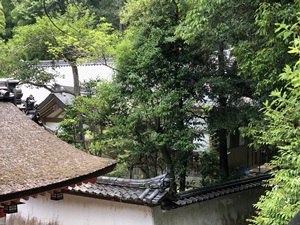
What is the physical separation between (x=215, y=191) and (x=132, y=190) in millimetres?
2558

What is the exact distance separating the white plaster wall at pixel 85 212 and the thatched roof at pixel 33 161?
2352 millimetres

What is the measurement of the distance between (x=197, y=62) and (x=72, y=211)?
458 centimetres

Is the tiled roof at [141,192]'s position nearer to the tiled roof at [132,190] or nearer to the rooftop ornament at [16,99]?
the tiled roof at [132,190]

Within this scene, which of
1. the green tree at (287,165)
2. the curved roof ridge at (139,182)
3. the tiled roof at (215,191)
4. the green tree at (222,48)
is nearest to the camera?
the green tree at (287,165)

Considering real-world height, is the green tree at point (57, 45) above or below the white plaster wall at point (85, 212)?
above

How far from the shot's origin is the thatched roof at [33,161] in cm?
335

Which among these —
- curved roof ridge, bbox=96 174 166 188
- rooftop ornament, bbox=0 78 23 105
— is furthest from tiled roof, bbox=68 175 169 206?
rooftop ornament, bbox=0 78 23 105

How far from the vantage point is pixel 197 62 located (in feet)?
28.0

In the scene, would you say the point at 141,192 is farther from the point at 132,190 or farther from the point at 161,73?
the point at 161,73

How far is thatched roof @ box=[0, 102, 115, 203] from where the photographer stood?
11.0 feet

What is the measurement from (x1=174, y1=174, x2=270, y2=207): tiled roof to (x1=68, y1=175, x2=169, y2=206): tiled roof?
74 cm

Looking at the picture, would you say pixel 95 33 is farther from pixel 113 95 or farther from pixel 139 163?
pixel 139 163

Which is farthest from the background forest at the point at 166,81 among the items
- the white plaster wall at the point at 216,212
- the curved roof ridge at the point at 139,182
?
the curved roof ridge at the point at 139,182

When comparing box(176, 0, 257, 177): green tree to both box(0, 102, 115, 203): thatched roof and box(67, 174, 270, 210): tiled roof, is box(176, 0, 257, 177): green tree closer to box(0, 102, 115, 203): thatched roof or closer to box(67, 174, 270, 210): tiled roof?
box(67, 174, 270, 210): tiled roof
